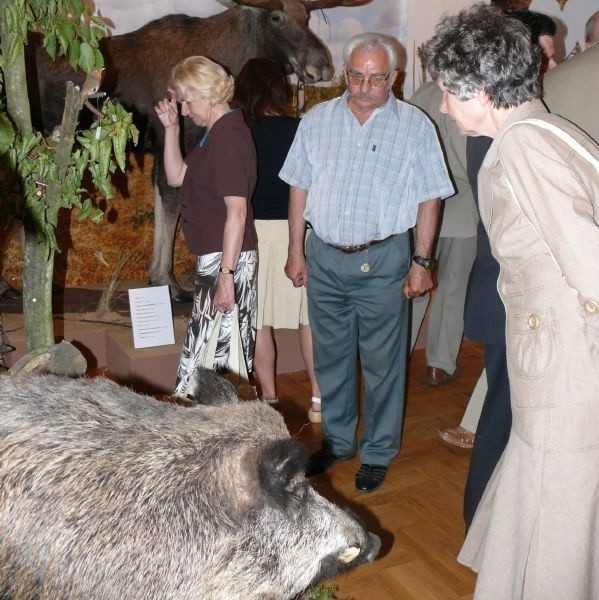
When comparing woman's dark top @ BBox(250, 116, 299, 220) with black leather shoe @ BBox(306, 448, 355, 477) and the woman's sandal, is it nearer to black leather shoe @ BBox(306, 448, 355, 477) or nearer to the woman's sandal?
the woman's sandal

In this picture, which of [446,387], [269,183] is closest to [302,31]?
[269,183]

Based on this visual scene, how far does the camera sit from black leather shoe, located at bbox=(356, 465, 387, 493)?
3.21m

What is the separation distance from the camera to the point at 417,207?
118 inches

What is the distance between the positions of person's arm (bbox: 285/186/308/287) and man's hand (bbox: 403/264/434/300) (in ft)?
1.52

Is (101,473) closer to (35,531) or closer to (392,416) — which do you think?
(35,531)

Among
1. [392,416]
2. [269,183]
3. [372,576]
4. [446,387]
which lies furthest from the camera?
[446,387]

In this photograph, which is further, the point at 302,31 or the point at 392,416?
the point at 302,31

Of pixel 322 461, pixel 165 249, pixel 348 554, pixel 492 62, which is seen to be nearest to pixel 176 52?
pixel 165 249

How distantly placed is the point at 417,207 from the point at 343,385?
2.82ft

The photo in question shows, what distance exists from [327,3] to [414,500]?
320cm

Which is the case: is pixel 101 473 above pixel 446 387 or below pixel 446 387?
above

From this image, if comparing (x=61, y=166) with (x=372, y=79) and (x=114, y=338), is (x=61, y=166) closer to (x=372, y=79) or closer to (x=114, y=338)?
(x=372, y=79)

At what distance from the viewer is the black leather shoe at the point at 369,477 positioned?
3.21m

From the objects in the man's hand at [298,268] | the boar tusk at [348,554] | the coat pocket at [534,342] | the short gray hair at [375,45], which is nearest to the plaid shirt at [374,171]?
the short gray hair at [375,45]
